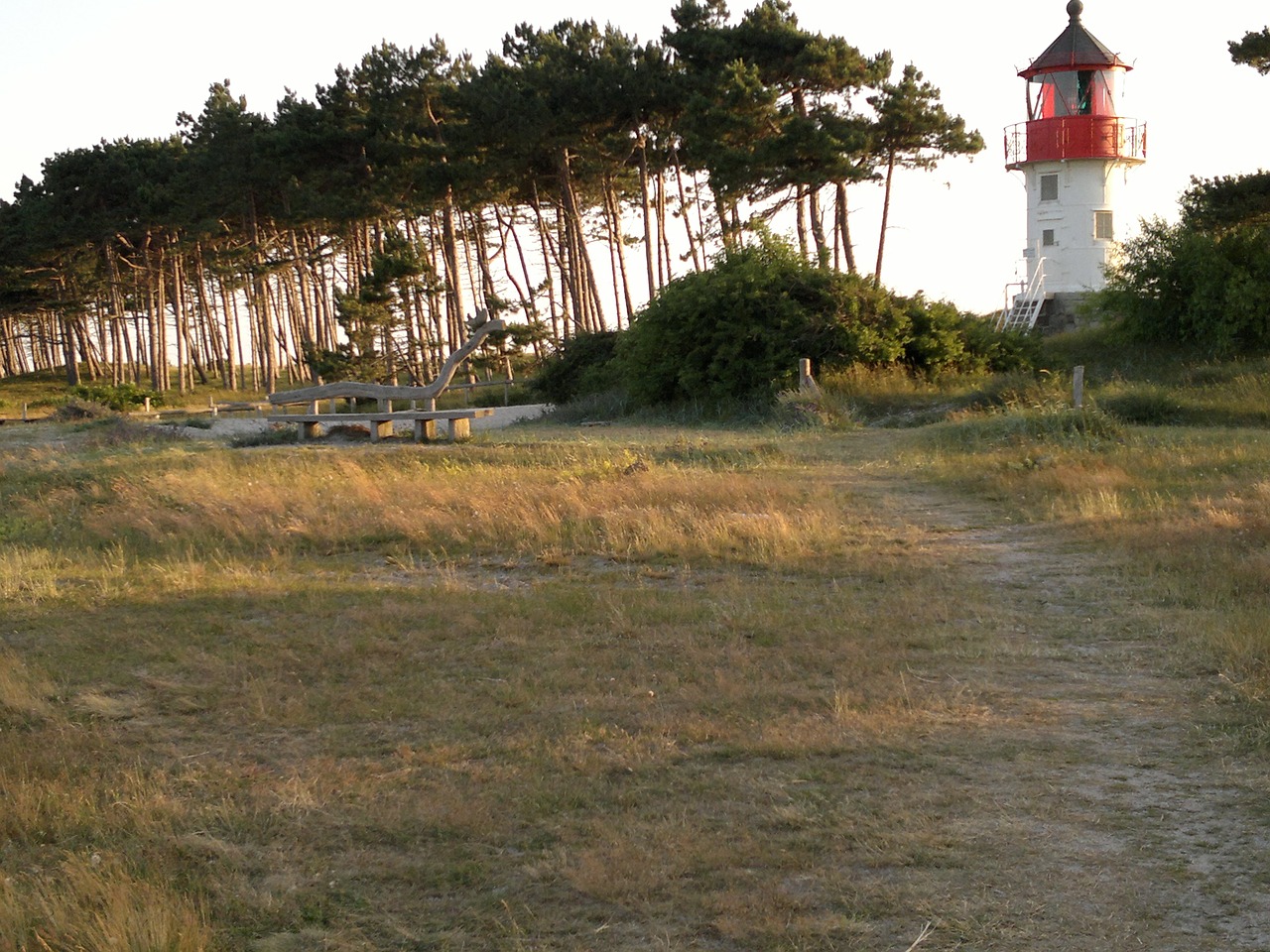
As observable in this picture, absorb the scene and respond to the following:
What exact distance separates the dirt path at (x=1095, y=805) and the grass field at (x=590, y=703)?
28 millimetres

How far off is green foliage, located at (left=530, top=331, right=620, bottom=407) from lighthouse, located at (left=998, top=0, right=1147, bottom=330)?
12.0 meters

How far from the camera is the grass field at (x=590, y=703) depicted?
4.29m

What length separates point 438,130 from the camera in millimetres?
47344

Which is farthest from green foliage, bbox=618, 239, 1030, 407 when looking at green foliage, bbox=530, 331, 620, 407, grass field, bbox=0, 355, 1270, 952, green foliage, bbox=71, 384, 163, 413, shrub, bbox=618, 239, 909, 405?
green foliage, bbox=71, 384, 163, 413

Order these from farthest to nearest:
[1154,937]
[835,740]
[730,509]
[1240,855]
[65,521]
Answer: [65,521]
[730,509]
[835,740]
[1240,855]
[1154,937]

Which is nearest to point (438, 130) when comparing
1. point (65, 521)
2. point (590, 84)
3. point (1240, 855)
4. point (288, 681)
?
point (590, 84)

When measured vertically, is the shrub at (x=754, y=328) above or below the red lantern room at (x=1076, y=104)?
below

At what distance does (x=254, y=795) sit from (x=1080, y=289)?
3853 centimetres

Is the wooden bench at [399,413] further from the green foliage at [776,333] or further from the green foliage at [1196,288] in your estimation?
the green foliage at [1196,288]

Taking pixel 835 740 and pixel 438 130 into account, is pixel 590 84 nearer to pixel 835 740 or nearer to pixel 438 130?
pixel 438 130

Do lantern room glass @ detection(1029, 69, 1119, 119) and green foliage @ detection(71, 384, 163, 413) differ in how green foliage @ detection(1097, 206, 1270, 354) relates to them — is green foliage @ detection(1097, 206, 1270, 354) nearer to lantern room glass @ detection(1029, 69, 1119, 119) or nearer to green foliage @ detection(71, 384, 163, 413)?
lantern room glass @ detection(1029, 69, 1119, 119)

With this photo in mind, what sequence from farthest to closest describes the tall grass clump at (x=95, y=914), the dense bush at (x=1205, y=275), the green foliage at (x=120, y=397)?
1. the green foliage at (x=120, y=397)
2. the dense bush at (x=1205, y=275)
3. the tall grass clump at (x=95, y=914)

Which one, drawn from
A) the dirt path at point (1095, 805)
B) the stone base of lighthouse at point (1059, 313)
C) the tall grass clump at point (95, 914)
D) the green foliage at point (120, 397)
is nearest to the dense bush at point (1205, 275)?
the stone base of lighthouse at point (1059, 313)

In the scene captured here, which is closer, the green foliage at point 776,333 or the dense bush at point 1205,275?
the green foliage at point 776,333
